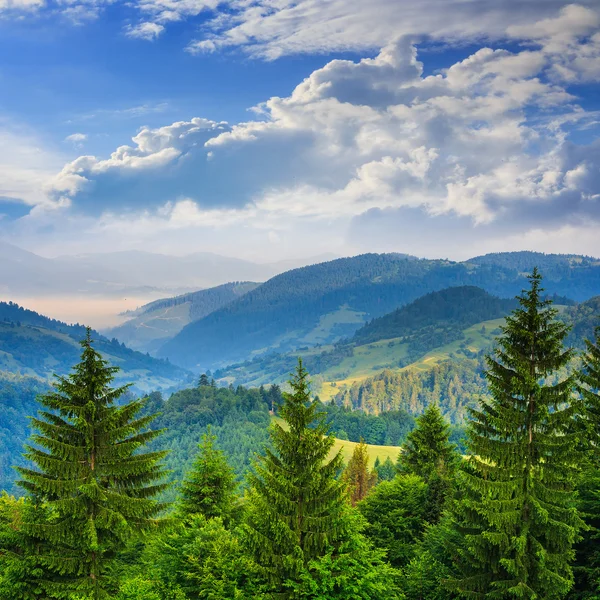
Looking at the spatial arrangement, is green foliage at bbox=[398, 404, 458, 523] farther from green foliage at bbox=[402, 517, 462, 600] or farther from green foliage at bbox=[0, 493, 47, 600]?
green foliage at bbox=[0, 493, 47, 600]

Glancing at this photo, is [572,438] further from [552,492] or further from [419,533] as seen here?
[419,533]

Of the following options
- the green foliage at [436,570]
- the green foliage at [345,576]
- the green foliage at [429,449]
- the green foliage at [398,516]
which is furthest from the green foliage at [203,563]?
the green foliage at [429,449]

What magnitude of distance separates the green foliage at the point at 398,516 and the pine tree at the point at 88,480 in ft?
95.4

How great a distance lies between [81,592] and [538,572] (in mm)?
21874

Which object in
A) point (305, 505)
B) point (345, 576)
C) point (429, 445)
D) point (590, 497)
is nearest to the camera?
point (345, 576)

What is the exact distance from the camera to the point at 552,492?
29.0m

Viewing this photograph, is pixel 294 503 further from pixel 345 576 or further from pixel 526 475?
pixel 526 475

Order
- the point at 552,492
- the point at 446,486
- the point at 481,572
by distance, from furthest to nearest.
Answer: the point at 446,486 → the point at 481,572 → the point at 552,492

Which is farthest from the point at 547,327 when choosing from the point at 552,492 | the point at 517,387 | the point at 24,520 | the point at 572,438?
the point at 24,520

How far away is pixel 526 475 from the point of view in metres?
29.2

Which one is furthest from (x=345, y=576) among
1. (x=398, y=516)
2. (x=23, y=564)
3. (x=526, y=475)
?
(x=398, y=516)

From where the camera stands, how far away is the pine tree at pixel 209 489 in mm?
46100

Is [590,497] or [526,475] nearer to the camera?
[526,475]

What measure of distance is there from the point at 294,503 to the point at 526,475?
1115cm
